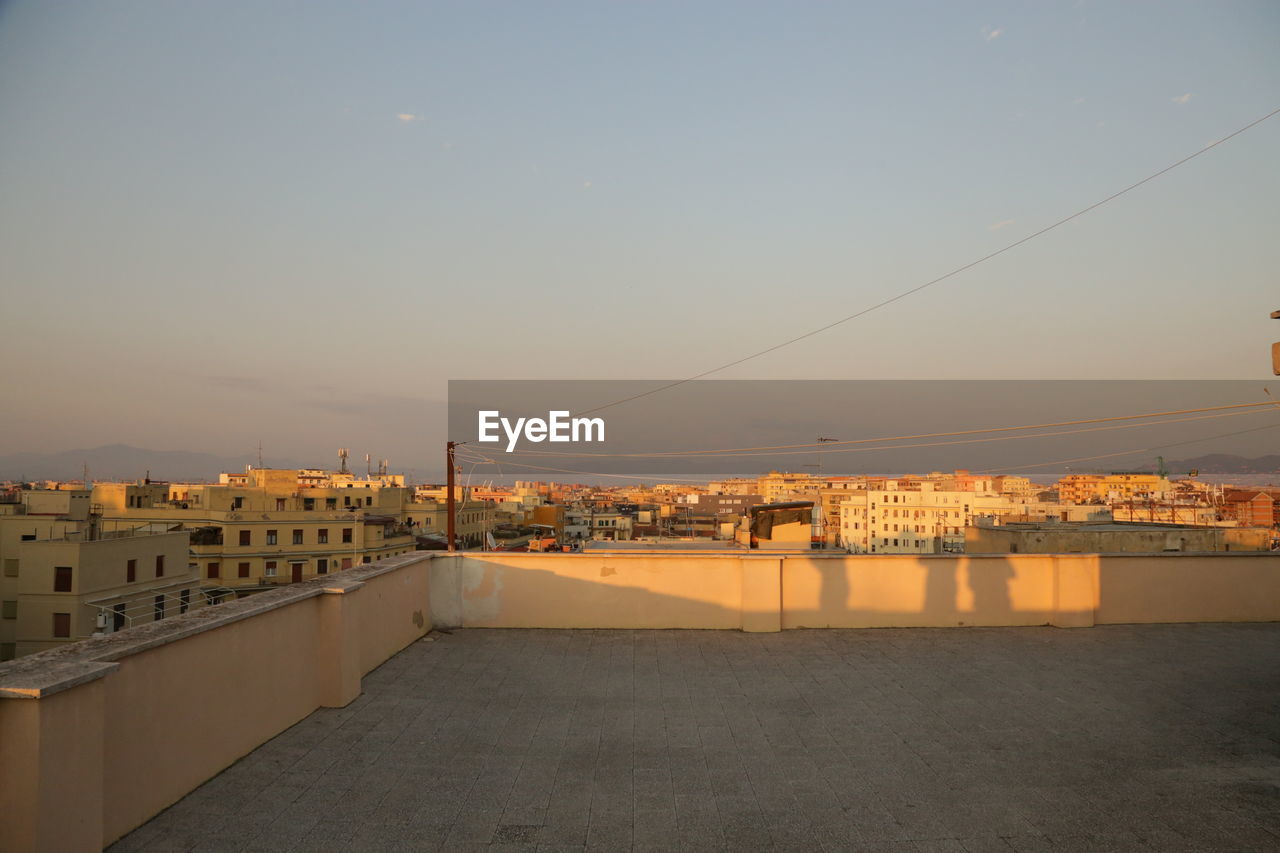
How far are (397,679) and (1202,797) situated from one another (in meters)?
6.37

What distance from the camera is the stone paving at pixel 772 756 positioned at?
3992 mm

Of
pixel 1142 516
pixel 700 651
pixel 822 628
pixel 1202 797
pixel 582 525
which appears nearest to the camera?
pixel 1202 797

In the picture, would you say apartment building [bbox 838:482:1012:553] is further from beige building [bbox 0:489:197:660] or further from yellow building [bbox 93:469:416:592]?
beige building [bbox 0:489:197:660]

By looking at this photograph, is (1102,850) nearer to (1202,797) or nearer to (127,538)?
(1202,797)

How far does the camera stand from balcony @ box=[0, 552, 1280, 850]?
3.88 meters

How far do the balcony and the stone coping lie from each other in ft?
0.07

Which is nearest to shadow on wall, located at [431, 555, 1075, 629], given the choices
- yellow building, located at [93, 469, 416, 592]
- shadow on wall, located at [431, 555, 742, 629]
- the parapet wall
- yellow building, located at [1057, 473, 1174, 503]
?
shadow on wall, located at [431, 555, 742, 629]

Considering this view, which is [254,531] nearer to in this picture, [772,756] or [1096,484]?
[772,756]

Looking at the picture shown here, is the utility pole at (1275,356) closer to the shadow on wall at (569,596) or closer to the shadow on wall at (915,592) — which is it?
the shadow on wall at (915,592)

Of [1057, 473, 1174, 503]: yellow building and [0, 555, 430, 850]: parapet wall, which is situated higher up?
[0, 555, 430, 850]: parapet wall


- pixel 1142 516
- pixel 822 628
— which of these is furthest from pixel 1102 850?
pixel 1142 516

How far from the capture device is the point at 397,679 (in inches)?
275

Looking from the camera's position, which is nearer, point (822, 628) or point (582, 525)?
point (822, 628)

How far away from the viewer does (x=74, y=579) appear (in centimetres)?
2744
